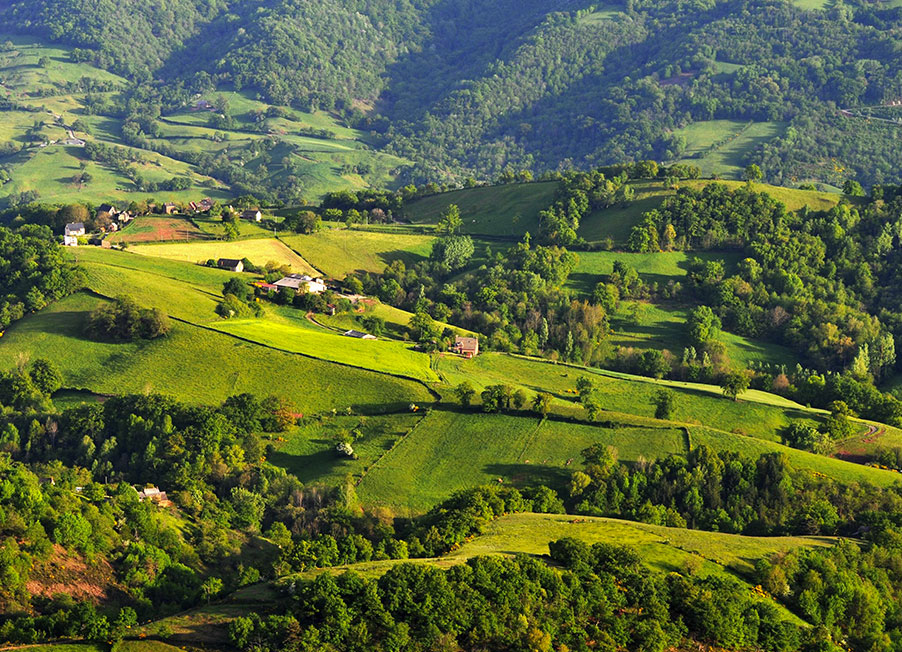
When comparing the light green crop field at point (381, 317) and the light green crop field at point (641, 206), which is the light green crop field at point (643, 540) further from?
the light green crop field at point (641, 206)

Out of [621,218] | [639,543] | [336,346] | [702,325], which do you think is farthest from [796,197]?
[639,543]

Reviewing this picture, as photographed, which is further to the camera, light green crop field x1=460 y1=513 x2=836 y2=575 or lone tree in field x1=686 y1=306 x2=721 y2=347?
lone tree in field x1=686 y1=306 x2=721 y2=347

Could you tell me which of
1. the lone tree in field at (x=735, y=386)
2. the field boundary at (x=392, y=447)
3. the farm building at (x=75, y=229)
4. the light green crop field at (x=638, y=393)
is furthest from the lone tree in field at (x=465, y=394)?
the farm building at (x=75, y=229)

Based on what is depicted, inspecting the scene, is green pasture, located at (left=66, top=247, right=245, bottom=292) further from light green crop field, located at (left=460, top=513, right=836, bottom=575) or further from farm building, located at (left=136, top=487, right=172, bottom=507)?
light green crop field, located at (left=460, top=513, right=836, bottom=575)

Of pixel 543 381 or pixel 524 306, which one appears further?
pixel 524 306

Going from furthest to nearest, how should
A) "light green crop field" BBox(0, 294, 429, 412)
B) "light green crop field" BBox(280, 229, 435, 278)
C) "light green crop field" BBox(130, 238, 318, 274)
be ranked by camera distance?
"light green crop field" BBox(280, 229, 435, 278), "light green crop field" BBox(130, 238, 318, 274), "light green crop field" BBox(0, 294, 429, 412)

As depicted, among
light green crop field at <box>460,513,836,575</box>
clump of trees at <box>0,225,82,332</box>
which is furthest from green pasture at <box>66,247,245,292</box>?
light green crop field at <box>460,513,836,575</box>

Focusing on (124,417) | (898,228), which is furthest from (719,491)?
(898,228)

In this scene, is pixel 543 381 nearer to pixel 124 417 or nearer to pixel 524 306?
pixel 524 306
